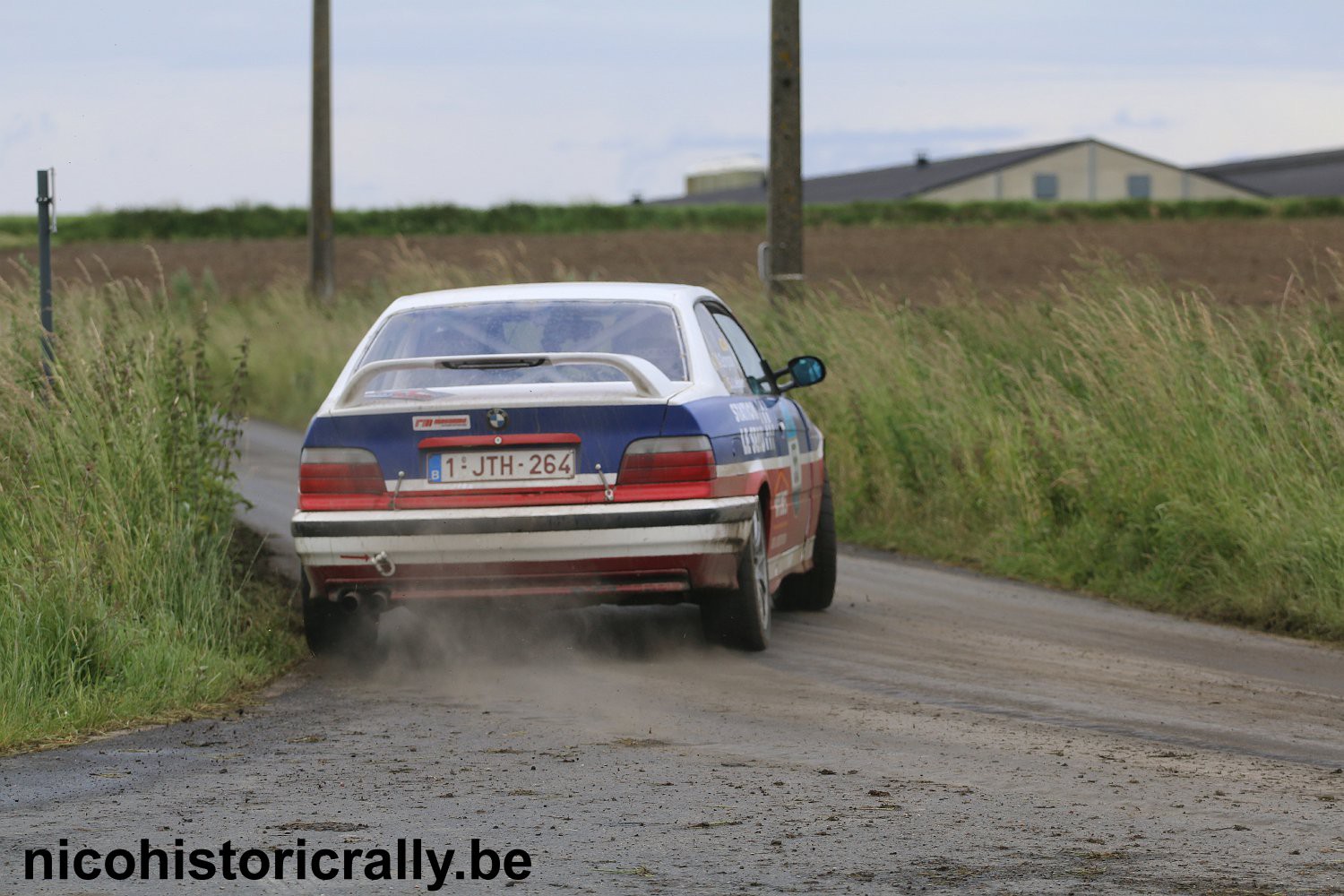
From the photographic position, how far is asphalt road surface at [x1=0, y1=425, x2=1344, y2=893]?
5.45 meters

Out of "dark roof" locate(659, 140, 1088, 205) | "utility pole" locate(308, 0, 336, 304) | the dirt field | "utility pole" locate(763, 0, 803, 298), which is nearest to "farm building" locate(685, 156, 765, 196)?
"dark roof" locate(659, 140, 1088, 205)

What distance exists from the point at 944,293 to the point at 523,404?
9.58 meters

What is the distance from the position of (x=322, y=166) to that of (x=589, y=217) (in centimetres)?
5362

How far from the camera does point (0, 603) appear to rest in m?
8.32

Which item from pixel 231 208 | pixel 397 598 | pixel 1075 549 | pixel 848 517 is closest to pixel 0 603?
pixel 397 598

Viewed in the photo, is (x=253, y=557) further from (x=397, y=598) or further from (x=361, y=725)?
(x=361, y=725)

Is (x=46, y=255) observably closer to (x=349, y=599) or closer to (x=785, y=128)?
(x=349, y=599)

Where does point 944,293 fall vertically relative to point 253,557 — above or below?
above

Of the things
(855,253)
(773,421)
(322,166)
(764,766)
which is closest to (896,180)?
(855,253)

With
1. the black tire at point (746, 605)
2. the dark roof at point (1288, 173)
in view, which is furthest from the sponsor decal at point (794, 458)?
the dark roof at point (1288, 173)

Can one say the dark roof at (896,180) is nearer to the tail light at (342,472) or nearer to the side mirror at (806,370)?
the side mirror at (806,370)

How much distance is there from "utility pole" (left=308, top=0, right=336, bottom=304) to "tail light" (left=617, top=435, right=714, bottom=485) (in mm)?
20489

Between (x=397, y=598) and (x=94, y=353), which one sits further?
(x=94, y=353)

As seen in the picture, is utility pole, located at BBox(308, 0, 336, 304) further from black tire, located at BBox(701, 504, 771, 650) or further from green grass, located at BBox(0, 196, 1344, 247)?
green grass, located at BBox(0, 196, 1344, 247)
